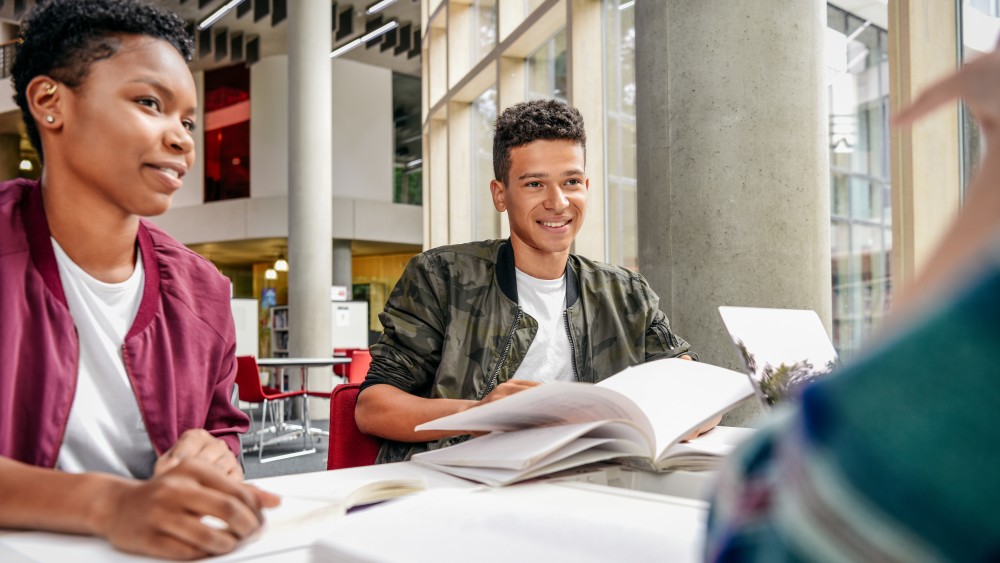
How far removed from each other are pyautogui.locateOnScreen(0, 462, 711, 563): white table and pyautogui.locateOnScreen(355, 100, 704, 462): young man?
663 mm

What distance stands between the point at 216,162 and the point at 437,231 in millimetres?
7326

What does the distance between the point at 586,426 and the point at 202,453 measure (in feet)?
1.81

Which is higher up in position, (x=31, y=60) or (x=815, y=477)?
(x=31, y=60)

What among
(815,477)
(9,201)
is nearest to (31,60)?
(9,201)

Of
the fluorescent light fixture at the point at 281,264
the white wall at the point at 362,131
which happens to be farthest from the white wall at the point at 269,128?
the fluorescent light fixture at the point at 281,264

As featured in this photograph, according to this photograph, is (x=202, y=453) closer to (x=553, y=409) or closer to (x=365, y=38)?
(x=553, y=409)

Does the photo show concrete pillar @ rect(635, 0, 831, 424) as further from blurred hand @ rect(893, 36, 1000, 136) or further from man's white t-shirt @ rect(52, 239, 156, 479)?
blurred hand @ rect(893, 36, 1000, 136)

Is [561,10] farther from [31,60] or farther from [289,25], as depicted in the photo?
[289,25]

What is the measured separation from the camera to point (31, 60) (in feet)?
3.61

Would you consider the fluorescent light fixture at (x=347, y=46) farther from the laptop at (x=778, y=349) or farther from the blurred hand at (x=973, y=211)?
the blurred hand at (x=973, y=211)

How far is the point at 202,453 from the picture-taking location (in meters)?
1.05

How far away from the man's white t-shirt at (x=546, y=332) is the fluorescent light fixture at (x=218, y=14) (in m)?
12.6

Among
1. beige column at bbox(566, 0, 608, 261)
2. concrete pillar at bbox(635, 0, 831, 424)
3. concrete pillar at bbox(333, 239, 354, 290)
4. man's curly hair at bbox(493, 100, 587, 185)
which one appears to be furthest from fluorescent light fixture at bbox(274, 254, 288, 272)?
man's curly hair at bbox(493, 100, 587, 185)

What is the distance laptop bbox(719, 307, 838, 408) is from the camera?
1081 mm
